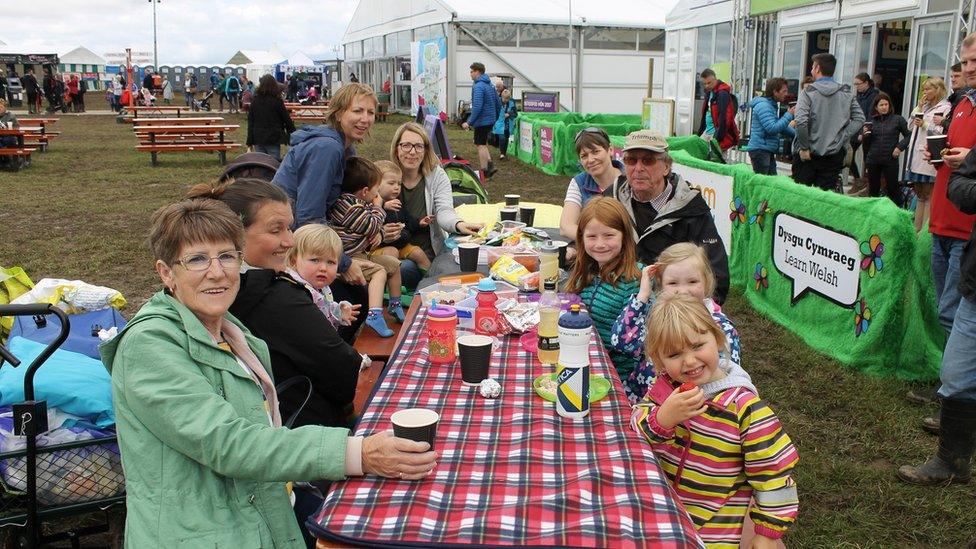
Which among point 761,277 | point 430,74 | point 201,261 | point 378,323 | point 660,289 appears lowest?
point 761,277

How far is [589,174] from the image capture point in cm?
473

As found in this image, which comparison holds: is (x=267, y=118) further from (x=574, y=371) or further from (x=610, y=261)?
(x=574, y=371)

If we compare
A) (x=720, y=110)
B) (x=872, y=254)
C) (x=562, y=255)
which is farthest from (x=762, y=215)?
(x=720, y=110)

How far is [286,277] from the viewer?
2.51m

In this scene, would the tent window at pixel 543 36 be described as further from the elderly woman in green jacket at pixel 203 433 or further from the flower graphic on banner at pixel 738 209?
the elderly woman in green jacket at pixel 203 433

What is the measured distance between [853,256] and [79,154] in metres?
17.9

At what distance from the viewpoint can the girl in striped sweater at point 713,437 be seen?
199cm

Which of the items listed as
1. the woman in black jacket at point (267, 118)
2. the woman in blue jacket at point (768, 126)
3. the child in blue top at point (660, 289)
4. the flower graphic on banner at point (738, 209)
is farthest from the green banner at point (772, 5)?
the child in blue top at point (660, 289)

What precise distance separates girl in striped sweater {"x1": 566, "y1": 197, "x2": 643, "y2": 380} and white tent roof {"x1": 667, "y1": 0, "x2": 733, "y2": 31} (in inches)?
515

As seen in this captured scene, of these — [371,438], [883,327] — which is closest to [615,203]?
[371,438]

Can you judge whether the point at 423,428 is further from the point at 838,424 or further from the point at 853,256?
the point at 853,256

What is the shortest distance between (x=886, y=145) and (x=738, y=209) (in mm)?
3981

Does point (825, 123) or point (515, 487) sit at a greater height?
point (825, 123)

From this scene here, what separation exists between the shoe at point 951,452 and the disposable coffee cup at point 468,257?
2374mm
